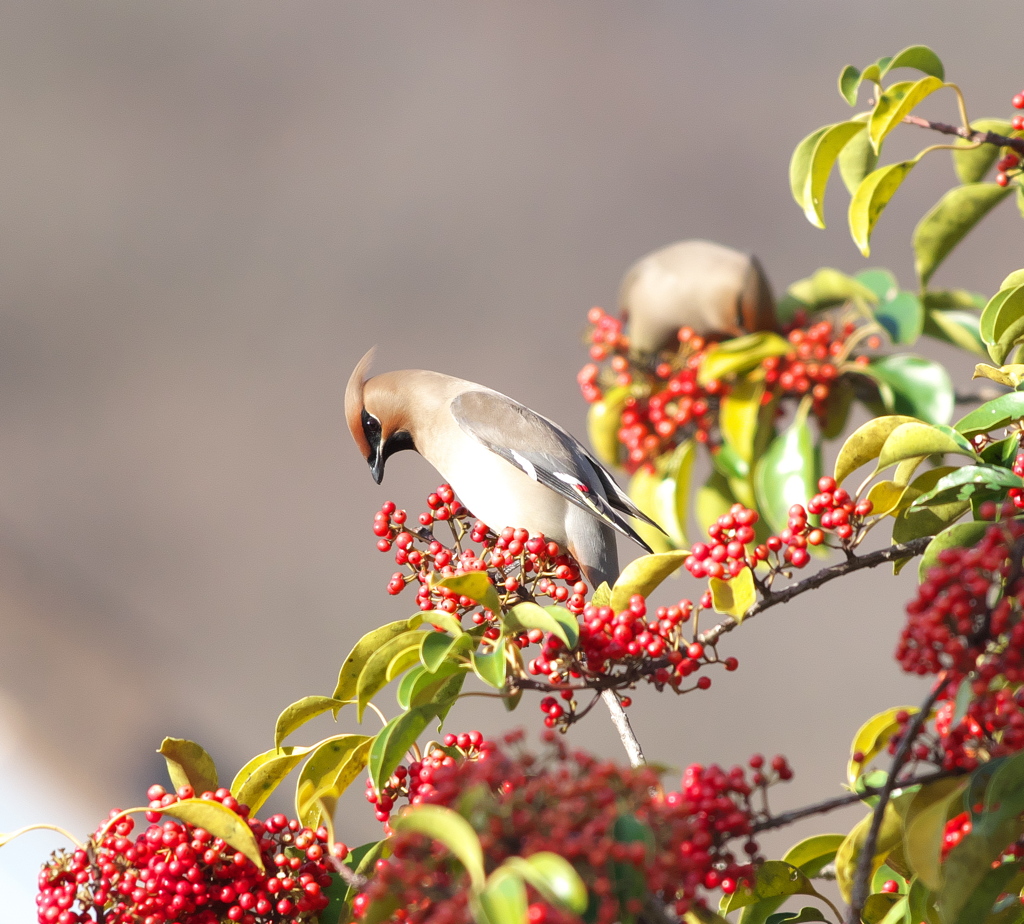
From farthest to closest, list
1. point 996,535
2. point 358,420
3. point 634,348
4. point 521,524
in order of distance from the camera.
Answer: point 634,348 < point 358,420 < point 521,524 < point 996,535

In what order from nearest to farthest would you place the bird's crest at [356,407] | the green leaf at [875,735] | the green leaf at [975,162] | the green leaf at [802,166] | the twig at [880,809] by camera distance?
the twig at [880,809] → the green leaf at [875,735] → the green leaf at [802,166] → the green leaf at [975,162] → the bird's crest at [356,407]

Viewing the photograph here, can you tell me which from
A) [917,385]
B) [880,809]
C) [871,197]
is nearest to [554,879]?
[880,809]

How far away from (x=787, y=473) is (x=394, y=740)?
4.12ft

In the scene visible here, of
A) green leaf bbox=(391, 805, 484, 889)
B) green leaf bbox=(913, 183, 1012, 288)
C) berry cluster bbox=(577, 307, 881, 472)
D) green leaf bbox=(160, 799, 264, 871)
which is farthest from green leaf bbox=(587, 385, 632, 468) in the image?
green leaf bbox=(391, 805, 484, 889)

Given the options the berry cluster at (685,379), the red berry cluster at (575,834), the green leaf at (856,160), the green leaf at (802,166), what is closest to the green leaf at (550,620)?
the red berry cluster at (575,834)

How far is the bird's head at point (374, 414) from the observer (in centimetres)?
191

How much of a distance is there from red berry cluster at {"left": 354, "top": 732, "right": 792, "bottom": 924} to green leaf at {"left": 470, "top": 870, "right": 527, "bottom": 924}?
0.11 ft

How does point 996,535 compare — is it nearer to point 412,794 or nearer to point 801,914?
point 801,914

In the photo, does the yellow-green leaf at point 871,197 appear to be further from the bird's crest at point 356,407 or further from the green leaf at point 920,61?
the bird's crest at point 356,407

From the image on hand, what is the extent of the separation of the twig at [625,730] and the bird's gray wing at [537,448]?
2.02 feet

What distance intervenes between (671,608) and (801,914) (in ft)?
1.05

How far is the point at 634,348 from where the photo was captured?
2.34 m

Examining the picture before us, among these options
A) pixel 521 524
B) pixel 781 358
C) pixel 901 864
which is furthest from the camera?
pixel 781 358

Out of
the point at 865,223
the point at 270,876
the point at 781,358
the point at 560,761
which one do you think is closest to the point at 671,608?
the point at 560,761
